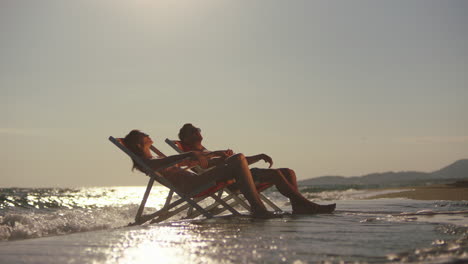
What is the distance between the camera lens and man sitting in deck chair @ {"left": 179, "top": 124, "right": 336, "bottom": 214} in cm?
634

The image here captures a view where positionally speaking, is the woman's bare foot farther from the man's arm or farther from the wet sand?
the wet sand

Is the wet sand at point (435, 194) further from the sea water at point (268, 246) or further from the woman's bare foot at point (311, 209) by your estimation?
the sea water at point (268, 246)

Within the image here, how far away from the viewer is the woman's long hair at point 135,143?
20.0 ft

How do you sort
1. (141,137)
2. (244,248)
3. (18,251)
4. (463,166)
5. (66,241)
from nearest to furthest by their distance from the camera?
1. (244,248)
2. (18,251)
3. (66,241)
4. (141,137)
5. (463,166)

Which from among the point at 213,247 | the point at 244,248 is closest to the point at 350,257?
the point at 244,248

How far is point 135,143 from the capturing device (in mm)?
6117

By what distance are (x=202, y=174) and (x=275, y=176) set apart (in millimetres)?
1056

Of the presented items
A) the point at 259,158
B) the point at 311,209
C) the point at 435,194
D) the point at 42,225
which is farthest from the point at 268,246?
the point at 435,194

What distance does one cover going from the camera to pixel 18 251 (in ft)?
11.1

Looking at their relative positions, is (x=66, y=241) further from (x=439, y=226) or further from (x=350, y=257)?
(x=439, y=226)

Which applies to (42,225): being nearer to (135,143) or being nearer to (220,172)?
(135,143)

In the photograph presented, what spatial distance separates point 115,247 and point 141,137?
9.95 feet

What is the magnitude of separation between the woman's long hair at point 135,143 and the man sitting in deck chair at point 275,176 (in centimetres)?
82

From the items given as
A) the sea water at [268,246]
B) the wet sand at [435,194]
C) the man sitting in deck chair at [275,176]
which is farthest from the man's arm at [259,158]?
the wet sand at [435,194]
